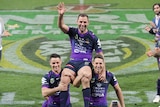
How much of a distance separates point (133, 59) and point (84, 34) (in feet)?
26.8

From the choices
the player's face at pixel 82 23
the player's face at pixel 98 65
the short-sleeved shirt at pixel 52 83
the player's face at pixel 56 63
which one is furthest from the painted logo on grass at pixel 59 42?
the player's face at pixel 98 65

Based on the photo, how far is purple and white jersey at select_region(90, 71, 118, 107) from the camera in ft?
35.8

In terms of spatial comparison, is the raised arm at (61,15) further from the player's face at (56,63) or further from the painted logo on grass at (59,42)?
the painted logo on grass at (59,42)

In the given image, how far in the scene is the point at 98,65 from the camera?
10.8 meters

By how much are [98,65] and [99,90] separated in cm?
55

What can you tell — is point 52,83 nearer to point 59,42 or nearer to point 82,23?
point 82,23

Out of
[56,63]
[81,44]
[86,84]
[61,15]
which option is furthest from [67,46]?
[86,84]

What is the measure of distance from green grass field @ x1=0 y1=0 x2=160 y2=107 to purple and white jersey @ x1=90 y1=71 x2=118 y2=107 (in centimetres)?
341

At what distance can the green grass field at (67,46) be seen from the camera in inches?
617

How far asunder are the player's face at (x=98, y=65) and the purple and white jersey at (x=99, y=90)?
0.21m

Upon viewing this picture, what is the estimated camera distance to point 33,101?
14820mm

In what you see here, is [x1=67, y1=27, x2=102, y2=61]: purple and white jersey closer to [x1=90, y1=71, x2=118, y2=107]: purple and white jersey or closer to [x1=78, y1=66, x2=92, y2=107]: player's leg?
[x1=78, y1=66, x2=92, y2=107]: player's leg

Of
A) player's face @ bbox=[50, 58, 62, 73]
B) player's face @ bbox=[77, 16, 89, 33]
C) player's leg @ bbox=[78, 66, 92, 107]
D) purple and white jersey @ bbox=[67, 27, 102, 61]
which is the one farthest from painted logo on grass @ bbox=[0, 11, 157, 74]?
player's leg @ bbox=[78, 66, 92, 107]

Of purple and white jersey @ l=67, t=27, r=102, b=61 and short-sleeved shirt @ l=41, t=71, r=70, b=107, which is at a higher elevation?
purple and white jersey @ l=67, t=27, r=102, b=61
